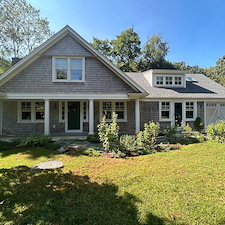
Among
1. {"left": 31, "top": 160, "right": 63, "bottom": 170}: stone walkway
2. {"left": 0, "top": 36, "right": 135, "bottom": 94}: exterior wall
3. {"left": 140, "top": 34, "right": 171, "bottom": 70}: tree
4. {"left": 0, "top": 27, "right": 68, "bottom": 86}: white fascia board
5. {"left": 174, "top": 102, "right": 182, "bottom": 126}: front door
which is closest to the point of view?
{"left": 31, "top": 160, "right": 63, "bottom": 170}: stone walkway

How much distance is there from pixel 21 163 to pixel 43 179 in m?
1.93

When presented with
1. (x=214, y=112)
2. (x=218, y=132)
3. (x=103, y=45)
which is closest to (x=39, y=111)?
(x=218, y=132)

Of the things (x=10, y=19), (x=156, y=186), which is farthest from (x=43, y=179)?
(x=10, y=19)

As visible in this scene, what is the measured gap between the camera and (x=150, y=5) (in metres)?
11.7

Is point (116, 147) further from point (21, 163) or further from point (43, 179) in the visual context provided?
point (21, 163)

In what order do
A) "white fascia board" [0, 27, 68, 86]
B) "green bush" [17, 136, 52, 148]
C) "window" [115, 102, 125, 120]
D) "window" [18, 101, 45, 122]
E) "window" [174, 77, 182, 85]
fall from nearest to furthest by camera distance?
1. "green bush" [17, 136, 52, 148]
2. "white fascia board" [0, 27, 68, 86]
3. "window" [18, 101, 45, 122]
4. "window" [115, 102, 125, 120]
5. "window" [174, 77, 182, 85]

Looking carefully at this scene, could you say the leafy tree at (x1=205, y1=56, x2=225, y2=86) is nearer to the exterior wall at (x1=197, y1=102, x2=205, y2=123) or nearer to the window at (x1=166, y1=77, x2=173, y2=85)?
the window at (x1=166, y1=77, x2=173, y2=85)

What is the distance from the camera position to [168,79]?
45.0ft

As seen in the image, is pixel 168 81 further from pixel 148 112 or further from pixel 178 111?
pixel 148 112

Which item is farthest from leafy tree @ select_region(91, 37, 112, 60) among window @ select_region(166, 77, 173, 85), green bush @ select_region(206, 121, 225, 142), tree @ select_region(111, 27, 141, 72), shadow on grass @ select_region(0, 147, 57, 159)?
shadow on grass @ select_region(0, 147, 57, 159)

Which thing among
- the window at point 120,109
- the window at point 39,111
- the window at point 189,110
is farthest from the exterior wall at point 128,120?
the window at point 189,110

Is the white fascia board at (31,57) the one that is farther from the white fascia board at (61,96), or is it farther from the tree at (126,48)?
the tree at (126,48)

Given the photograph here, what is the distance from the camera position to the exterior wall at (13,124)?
417 inches

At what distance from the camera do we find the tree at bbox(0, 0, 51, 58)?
22.2 metres
